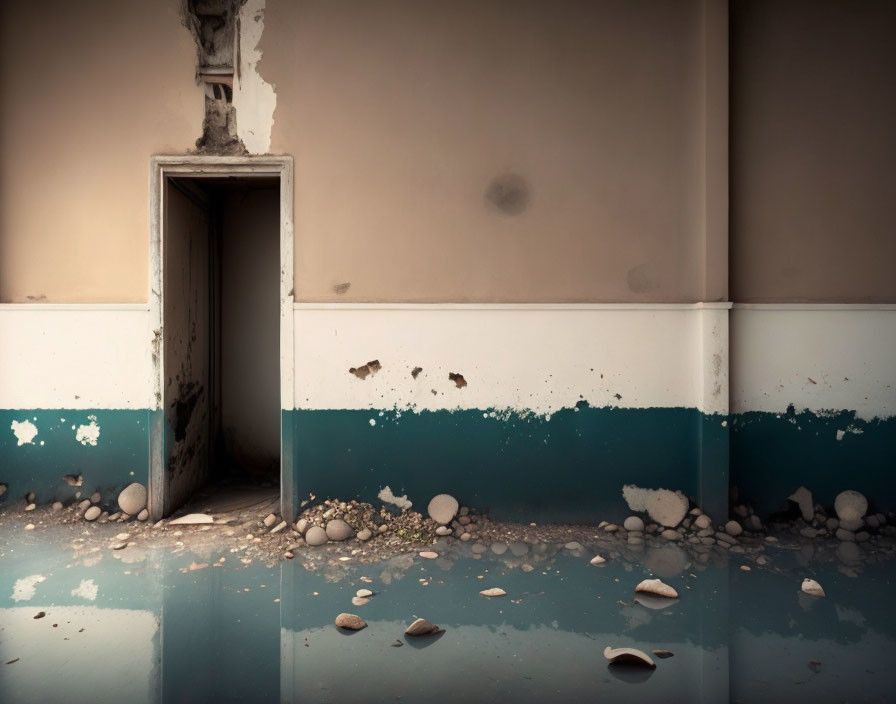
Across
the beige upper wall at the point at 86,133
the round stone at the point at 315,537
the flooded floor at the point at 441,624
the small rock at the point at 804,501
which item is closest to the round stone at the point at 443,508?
the flooded floor at the point at 441,624

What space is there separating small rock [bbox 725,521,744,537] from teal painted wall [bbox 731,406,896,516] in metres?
0.25

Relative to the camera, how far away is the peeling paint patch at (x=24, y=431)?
345cm

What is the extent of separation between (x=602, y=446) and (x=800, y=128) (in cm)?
214

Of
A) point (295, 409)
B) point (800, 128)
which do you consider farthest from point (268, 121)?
point (800, 128)

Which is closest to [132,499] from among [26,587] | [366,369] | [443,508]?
[26,587]

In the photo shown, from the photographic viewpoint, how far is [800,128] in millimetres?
3424

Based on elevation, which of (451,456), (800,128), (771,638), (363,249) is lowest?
(771,638)

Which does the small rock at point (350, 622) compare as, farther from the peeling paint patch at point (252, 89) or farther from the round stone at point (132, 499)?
the peeling paint patch at point (252, 89)

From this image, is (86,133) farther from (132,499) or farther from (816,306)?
(816,306)

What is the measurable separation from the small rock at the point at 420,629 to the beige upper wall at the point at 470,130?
1.76 m

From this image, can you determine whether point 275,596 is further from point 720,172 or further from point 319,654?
point 720,172

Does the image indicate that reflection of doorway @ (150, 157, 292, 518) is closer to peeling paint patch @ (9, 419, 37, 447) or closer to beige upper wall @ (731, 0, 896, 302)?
peeling paint patch @ (9, 419, 37, 447)

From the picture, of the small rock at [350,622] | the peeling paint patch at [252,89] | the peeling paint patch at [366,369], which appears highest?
the peeling paint patch at [252,89]

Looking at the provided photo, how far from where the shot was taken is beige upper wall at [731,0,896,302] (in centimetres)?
342
